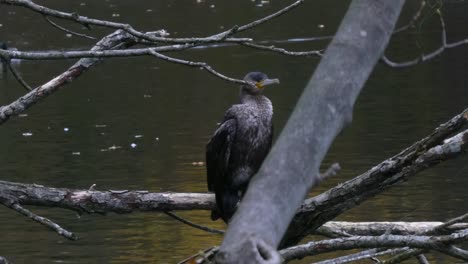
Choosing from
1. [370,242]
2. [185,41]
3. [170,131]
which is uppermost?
[170,131]

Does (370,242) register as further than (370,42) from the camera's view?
Yes

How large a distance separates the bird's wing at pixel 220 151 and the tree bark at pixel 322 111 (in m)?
3.91

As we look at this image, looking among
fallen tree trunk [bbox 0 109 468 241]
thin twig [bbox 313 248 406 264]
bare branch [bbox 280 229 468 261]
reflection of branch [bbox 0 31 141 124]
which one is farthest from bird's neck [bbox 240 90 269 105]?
bare branch [bbox 280 229 468 261]

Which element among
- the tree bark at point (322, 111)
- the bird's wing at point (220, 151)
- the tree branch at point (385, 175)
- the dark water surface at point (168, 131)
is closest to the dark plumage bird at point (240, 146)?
the bird's wing at point (220, 151)

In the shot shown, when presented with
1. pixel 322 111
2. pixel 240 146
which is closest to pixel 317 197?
pixel 322 111

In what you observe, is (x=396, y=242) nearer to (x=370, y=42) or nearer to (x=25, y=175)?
(x=370, y=42)

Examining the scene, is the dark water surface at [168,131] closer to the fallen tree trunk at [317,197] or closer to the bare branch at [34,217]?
the fallen tree trunk at [317,197]

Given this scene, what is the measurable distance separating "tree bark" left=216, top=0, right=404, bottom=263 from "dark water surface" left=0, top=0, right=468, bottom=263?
20.2ft

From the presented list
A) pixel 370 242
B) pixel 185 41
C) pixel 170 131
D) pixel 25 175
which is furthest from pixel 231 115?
pixel 170 131

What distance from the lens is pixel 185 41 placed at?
142 inches

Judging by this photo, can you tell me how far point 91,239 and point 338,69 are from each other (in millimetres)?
7120

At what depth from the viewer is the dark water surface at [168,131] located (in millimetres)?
8922

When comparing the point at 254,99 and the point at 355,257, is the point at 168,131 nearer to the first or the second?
the point at 254,99

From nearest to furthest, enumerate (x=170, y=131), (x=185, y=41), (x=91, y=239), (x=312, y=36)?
(x=185, y=41), (x=91, y=239), (x=170, y=131), (x=312, y=36)
